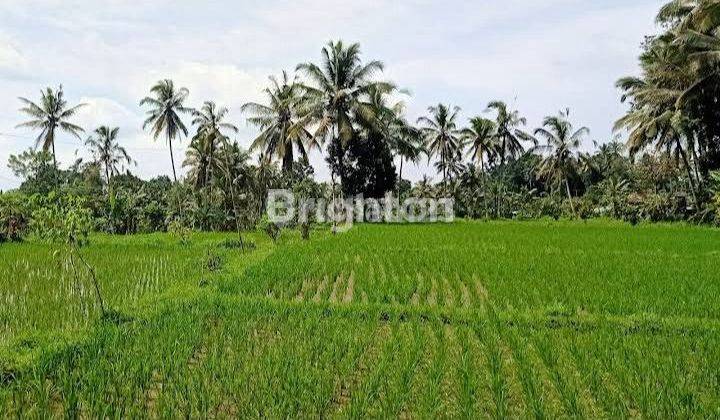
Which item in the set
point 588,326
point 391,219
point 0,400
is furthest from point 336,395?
point 391,219

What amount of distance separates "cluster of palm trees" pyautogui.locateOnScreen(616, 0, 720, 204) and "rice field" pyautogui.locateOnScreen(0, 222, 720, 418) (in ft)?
33.8

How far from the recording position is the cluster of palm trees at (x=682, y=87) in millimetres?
16094

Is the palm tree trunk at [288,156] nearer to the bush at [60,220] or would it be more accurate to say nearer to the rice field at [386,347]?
the rice field at [386,347]

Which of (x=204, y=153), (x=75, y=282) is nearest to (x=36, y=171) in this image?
(x=204, y=153)

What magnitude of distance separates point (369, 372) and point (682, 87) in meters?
20.9

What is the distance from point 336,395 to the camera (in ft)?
11.7

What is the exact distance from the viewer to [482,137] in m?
32.4

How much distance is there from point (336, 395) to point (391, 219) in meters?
25.2

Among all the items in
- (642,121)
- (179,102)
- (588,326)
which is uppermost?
(179,102)

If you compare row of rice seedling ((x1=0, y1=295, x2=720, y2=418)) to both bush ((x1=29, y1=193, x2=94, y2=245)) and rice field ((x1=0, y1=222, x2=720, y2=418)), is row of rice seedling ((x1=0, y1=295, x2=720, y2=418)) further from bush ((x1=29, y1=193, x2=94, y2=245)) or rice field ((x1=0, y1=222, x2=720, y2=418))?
bush ((x1=29, y1=193, x2=94, y2=245))

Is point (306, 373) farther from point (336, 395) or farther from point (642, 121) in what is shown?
point (642, 121)

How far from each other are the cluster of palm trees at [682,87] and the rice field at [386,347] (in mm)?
10297

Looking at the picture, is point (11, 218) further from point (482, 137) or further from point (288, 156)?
point (482, 137)

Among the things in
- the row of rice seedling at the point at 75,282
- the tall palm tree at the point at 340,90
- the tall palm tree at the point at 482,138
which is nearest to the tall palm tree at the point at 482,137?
the tall palm tree at the point at 482,138
